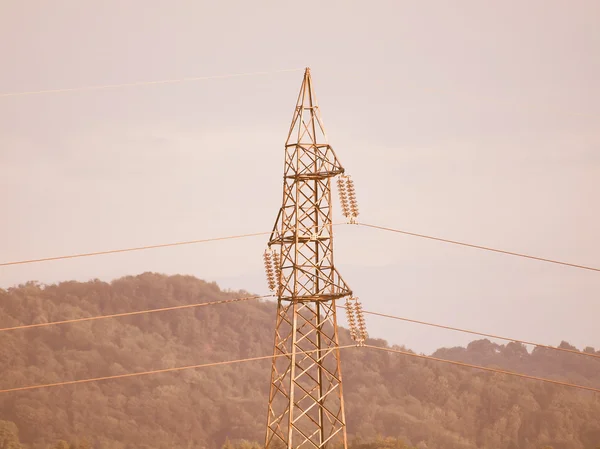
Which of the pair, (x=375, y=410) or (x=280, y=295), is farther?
(x=375, y=410)

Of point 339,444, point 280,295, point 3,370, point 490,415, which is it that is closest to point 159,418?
point 3,370

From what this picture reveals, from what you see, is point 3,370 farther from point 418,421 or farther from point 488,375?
point 488,375

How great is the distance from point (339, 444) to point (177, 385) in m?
93.5

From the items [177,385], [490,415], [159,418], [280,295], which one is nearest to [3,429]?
[159,418]

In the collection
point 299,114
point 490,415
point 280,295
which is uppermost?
point 299,114

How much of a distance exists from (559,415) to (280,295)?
147960 millimetres

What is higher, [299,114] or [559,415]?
[299,114]

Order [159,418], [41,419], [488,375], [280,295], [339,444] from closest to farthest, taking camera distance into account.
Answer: [280,295]
[339,444]
[41,419]
[159,418]
[488,375]

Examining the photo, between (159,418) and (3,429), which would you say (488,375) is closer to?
(159,418)

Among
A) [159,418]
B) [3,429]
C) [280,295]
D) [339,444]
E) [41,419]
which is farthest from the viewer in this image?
[159,418]

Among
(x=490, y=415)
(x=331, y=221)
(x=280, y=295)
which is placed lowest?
(x=490, y=415)

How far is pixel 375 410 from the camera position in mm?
185625

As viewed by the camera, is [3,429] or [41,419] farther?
[41,419]

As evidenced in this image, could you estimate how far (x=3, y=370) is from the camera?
193250mm
